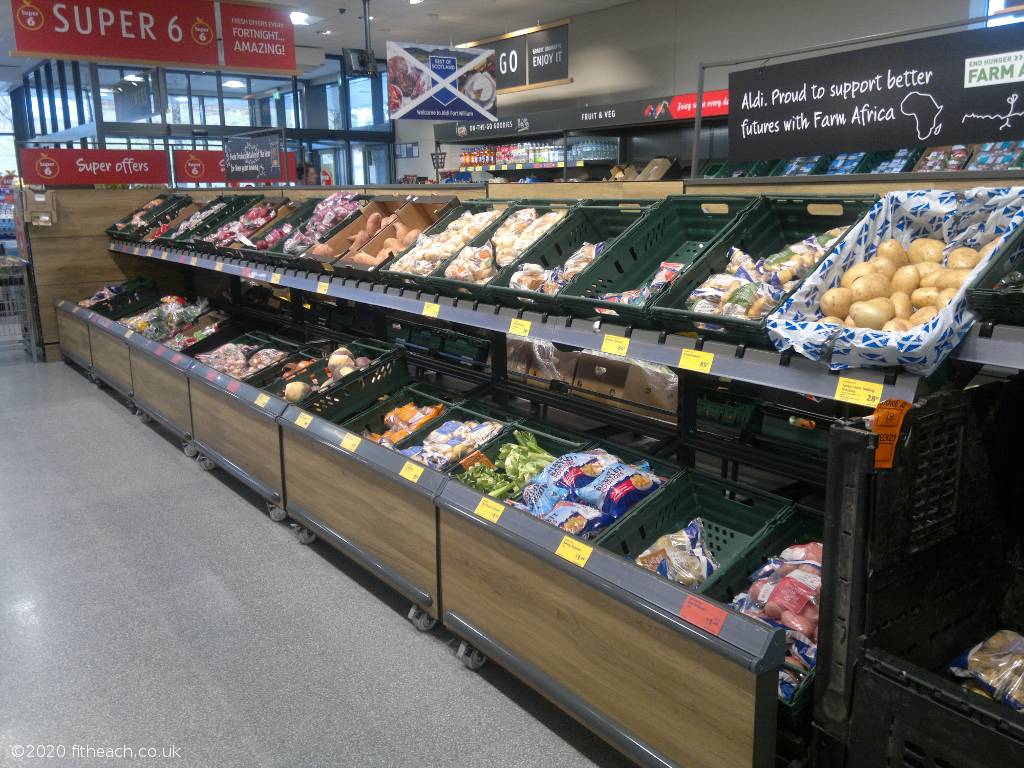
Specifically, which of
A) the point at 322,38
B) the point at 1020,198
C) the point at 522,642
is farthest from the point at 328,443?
the point at 322,38

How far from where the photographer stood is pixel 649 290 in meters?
2.14

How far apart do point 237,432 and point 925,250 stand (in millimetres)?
3156

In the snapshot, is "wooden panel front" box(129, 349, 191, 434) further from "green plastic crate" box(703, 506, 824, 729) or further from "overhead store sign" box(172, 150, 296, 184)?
"green plastic crate" box(703, 506, 824, 729)

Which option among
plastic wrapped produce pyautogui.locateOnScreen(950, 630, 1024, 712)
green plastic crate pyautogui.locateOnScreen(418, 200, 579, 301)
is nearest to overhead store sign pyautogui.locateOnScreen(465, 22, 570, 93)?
green plastic crate pyautogui.locateOnScreen(418, 200, 579, 301)

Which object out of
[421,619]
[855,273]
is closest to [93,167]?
[421,619]

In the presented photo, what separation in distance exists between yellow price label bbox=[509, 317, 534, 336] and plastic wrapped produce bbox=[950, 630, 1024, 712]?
4.58 feet

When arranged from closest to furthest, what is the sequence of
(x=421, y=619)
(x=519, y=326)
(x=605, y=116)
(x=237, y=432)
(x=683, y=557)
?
1. (x=683, y=557)
2. (x=519, y=326)
3. (x=421, y=619)
4. (x=237, y=432)
5. (x=605, y=116)

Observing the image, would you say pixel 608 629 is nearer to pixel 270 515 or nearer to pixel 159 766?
pixel 159 766

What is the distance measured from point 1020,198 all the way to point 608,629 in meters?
1.32

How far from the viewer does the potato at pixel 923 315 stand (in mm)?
1531

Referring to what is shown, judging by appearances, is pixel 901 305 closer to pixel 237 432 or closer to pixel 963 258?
pixel 963 258

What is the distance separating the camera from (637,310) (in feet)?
6.60

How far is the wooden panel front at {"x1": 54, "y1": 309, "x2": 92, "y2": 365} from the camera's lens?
6.33m

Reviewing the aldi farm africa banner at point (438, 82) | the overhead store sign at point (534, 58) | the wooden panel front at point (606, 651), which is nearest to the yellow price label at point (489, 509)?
the wooden panel front at point (606, 651)
